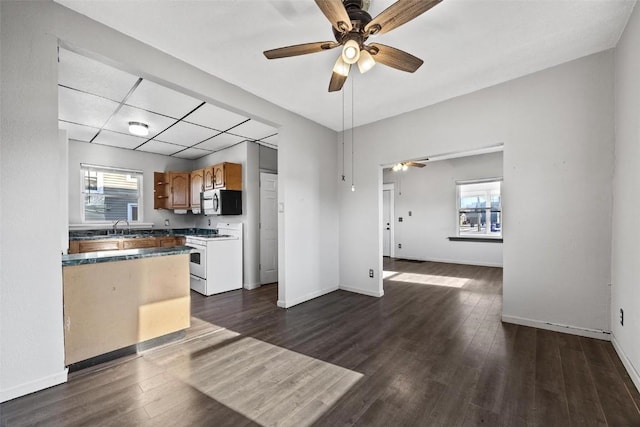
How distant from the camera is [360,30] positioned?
6.04 ft

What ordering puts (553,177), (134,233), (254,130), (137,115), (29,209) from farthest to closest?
(134,233), (254,130), (137,115), (553,177), (29,209)

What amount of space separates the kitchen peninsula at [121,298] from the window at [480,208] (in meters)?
6.52

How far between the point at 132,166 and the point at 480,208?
8.04 m

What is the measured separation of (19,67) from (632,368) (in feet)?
Answer: 15.9

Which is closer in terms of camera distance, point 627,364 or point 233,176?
point 627,364

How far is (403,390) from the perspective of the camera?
184 cm

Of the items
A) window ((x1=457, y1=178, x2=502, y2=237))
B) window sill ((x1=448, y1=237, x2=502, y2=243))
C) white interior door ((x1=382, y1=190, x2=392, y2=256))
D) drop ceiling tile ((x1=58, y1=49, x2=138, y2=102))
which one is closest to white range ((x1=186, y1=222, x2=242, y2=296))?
drop ceiling tile ((x1=58, y1=49, x2=138, y2=102))

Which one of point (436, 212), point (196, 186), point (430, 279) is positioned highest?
point (196, 186)

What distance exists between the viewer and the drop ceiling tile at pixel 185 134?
398 cm

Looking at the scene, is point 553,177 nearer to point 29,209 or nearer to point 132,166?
point 29,209

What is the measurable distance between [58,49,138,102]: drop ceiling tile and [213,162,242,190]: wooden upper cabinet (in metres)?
1.82

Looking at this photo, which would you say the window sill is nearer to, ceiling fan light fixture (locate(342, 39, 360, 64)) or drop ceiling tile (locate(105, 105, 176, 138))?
ceiling fan light fixture (locate(342, 39, 360, 64))

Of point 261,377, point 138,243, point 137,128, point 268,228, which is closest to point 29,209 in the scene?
point 261,377

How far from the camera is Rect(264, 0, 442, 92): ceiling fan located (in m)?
1.55
